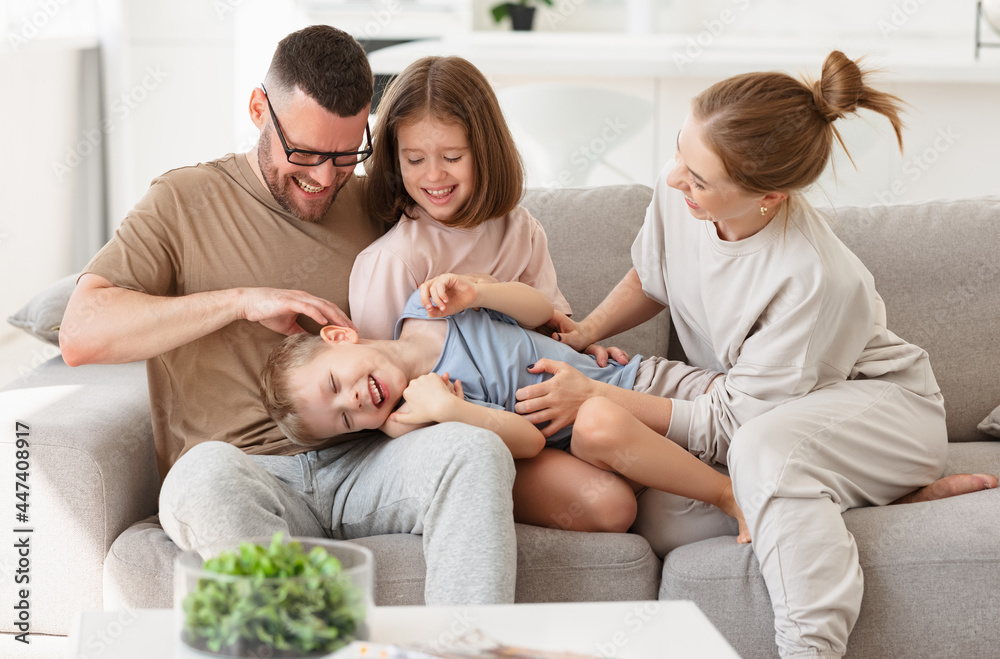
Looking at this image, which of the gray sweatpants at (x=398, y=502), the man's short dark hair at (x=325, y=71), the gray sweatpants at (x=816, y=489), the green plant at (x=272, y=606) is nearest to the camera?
the green plant at (x=272, y=606)

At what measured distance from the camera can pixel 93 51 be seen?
13.6ft

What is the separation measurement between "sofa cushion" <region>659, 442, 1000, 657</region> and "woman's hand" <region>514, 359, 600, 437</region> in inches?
12.3

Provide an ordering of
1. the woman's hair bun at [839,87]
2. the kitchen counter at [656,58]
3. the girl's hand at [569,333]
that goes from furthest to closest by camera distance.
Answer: the kitchen counter at [656,58]
the girl's hand at [569,333]
the woman's hair bun at [839,87]

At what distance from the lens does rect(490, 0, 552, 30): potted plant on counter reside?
464 cm

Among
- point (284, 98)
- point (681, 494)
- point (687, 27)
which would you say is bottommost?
point (681, 494)

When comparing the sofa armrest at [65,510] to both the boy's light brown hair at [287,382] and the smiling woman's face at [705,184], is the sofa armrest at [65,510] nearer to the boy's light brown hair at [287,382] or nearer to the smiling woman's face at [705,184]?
the boy's light brown hair at [287,382]

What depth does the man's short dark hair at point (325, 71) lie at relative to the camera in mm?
1562

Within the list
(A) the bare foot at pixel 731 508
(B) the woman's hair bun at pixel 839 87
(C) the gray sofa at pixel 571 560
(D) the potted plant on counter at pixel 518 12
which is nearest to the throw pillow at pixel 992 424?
(C) the gray sofa at pixel 571 560

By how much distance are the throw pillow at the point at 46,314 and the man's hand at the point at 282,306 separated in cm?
65

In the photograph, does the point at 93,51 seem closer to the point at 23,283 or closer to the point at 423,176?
the point at 23,283

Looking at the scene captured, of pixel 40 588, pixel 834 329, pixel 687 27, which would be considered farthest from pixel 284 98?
pixel 687 27

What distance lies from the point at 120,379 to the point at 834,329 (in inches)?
53.8

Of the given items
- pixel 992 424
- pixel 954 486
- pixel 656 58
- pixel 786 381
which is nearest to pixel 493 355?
pixel 786 381

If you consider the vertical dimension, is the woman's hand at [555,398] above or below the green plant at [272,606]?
below
